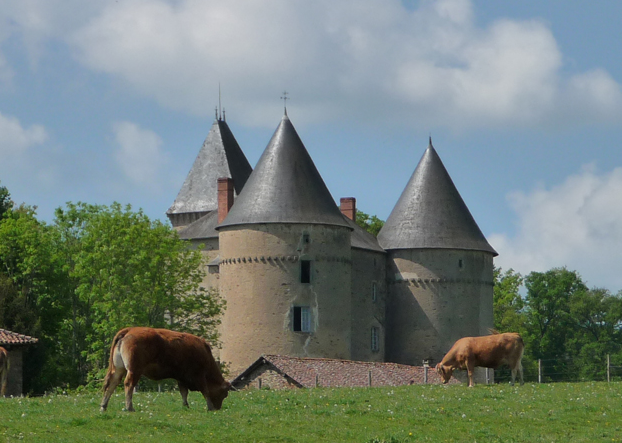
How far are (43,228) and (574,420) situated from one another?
1402 inches

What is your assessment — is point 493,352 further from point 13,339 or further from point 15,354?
point 15,354

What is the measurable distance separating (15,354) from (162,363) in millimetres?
16123

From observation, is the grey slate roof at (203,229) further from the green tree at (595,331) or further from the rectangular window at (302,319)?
the green tree at (595,331)

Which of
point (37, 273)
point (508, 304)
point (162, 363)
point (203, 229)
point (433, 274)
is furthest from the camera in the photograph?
point (508, 304)

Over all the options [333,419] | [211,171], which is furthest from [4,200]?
[333,419]

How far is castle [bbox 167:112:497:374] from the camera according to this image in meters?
44.5

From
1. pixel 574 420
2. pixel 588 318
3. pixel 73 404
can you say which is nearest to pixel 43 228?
pixel 73 404

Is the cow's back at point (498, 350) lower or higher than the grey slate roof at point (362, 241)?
lower

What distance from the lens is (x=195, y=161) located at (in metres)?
60.9

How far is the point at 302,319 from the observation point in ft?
146

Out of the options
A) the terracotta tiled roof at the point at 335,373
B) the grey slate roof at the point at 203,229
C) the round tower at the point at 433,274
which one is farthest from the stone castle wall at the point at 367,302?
the terracotta tiled roof at the point at 335,373

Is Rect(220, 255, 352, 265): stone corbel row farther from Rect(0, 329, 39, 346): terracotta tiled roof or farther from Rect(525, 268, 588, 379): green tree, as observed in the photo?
Rect(525, 268, 588, 379): green tree

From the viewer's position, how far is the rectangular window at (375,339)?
161ft

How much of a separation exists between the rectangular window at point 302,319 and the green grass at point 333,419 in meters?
20.9
